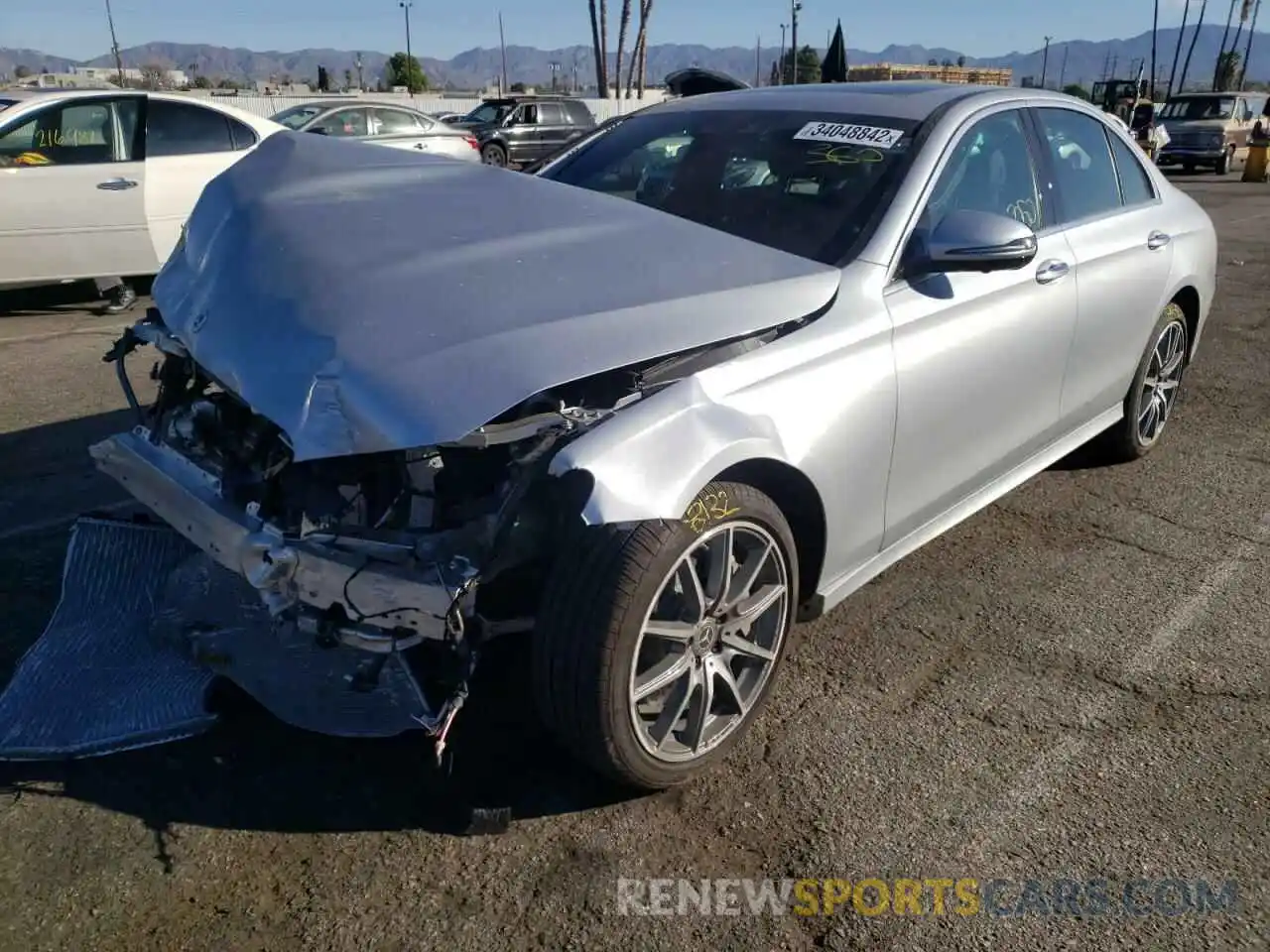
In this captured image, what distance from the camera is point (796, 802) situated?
2.68 meters

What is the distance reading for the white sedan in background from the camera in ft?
23.8

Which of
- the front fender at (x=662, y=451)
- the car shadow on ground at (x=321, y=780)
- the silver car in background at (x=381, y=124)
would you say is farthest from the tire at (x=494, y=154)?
the front fender at (x=662, y=451)

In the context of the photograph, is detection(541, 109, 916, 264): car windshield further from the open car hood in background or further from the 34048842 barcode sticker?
the open car hood in background

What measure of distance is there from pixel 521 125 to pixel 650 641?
2119cm

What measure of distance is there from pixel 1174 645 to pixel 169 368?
336cm

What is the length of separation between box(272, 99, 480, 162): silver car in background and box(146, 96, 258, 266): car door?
6.96m

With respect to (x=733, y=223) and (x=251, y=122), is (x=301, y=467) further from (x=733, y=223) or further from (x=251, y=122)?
(x=251, y=122)

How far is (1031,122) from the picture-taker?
392 centimetres

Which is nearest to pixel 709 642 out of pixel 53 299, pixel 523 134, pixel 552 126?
pixel 53 299

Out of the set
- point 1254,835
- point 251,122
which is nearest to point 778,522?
point 1254,835

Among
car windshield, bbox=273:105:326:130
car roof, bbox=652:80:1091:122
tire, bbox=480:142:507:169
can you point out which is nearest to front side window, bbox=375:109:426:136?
car windshield, bbox=273:105:326:130

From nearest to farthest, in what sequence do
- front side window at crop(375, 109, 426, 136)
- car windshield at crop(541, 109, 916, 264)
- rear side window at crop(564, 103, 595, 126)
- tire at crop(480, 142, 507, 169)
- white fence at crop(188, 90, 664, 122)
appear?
car windshield at crop(541, 109, 916, 264) < front side window at crop(375, 109, 426, 136) < tire at crop(480, 142, 507, 169) < rear side window at crop(564, 103, 595, 126) < white fence at crop(188, 90, 664, 122)

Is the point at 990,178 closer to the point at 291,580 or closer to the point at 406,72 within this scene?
the point at 291,580

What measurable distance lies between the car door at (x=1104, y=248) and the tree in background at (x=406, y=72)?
6328cm
